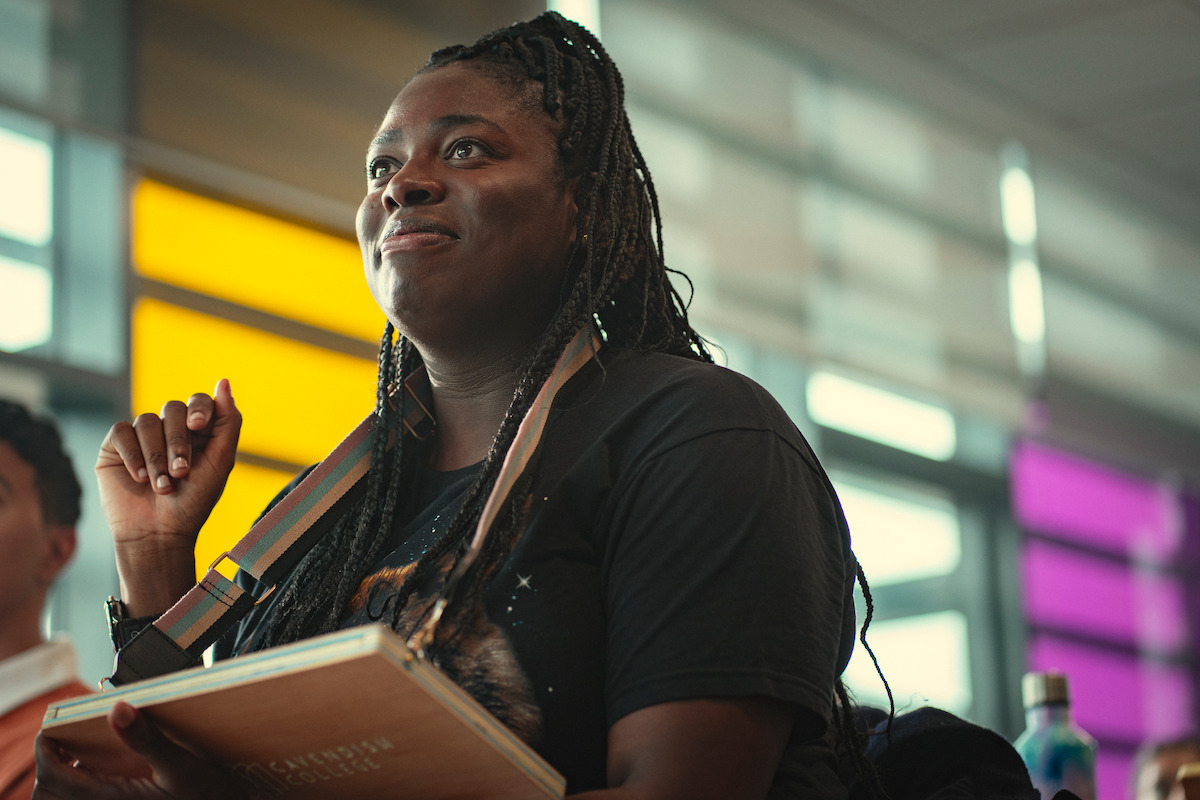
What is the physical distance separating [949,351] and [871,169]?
75cm

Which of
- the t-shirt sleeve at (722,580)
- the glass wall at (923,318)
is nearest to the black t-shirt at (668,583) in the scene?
the t-shirt sleeve at (722,580)

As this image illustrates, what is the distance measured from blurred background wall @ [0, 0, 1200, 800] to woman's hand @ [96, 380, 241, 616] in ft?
6.12

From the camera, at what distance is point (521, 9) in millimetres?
4180

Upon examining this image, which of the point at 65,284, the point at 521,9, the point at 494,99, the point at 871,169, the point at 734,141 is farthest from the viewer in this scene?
the point at 871,169

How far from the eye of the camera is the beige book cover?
0.85 metres

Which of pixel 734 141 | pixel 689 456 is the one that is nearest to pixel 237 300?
pixel 734 141

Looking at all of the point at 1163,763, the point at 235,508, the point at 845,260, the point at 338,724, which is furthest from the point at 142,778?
the point at 845,260

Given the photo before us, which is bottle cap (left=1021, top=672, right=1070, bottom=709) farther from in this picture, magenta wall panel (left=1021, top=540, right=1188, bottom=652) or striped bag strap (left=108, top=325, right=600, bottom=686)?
magenta wall panel (left=1021, top=540, right=1188, bottom=652)

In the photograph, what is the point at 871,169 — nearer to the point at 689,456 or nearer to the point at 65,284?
the point at 65,284

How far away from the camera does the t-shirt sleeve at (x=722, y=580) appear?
1.07 metres

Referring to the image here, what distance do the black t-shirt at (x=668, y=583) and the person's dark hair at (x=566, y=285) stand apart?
111mm

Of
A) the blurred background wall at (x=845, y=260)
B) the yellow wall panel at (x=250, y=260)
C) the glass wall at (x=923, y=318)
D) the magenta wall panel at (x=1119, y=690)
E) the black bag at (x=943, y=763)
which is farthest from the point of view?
the magenta wall panel at (x=1119, y=690)

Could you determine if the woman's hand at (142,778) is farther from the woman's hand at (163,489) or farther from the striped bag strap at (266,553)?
the woman's hand at (163,489)

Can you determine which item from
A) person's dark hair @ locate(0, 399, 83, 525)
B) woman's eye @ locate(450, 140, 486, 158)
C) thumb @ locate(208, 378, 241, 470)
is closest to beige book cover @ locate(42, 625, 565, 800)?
thumb @ locate(208, 378, 241, 470)
